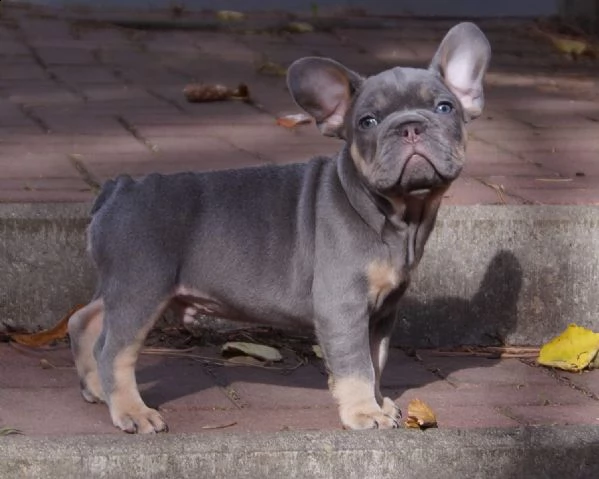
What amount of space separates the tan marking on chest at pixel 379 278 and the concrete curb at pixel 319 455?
0.50m

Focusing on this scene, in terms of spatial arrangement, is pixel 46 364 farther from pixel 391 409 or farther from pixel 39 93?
pixel 39 93

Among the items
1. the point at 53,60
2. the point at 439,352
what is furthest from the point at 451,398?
the point at 53,60

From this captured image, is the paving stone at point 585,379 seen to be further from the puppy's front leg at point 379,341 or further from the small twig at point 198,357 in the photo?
the small twig at point 198,357

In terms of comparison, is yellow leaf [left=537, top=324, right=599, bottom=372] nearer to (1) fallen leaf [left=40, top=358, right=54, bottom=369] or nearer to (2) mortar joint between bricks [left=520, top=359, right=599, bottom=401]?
(2) mortar joint between bricks [left=520, top=359, right=599, bottom=401]

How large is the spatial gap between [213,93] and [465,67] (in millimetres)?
3331

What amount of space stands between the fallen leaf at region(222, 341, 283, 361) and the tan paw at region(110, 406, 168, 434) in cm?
76

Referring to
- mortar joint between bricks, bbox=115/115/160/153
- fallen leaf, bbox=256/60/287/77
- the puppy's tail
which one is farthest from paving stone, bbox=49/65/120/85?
the puppy's tail

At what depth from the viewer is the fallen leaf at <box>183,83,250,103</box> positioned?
7.41 meters

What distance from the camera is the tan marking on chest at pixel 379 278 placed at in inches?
161

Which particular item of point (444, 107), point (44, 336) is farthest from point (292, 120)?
point (444, 107)

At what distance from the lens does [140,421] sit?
4039mm

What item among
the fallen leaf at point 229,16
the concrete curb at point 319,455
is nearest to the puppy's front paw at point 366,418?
the concrete curb at point 319,455

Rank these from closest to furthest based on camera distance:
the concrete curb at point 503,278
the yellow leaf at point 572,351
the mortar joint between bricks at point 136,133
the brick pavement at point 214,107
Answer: the yellow leaf at point 572,351, the concrete curb at point 503,278, the brick pavement at point 214,107, the mortar joint between bricks at point 136,133

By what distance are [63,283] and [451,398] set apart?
1.39 meters
